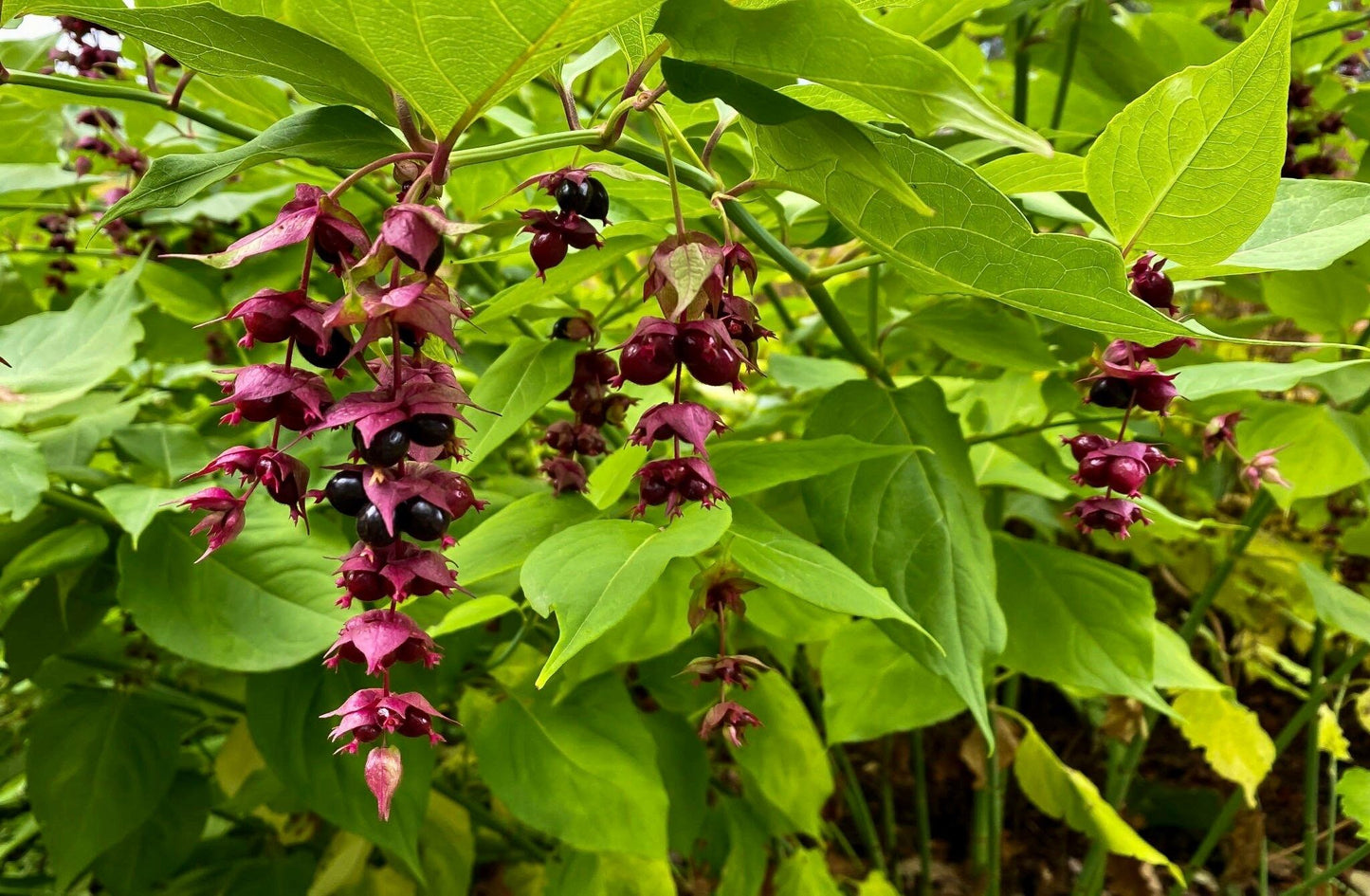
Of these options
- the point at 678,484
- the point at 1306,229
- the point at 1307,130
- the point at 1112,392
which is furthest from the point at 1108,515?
the point at 1307,130

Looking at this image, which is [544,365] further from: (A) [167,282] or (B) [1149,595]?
(A) [167,282]

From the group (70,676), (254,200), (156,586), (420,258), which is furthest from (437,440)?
(70,676)

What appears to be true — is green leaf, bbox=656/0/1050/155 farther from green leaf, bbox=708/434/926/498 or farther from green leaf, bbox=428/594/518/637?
green leaf, bbox=428/594/518/637

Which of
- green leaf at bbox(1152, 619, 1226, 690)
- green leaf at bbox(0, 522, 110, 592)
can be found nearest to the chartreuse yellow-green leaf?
green leaf at bbox(1152, 619, 1226, 690)

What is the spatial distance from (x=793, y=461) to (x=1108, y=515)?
0.22 metres

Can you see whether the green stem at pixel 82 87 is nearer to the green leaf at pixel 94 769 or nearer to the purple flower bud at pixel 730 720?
the purple flower bud at pixel 730 720

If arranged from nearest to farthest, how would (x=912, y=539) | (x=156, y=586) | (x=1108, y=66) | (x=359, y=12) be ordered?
(x=359, y=12) → (x=912, y=539) → (x=156, y=586) → (x=1108, y=66)

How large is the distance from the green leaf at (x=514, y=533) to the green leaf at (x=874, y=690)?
34cm

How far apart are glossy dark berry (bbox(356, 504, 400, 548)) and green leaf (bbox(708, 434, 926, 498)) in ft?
0.76

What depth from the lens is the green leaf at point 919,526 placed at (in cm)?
56

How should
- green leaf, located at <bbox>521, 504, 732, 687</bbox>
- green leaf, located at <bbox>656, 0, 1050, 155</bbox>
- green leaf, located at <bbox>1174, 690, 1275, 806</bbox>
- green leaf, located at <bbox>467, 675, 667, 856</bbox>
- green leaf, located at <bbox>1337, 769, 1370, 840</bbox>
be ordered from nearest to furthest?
green leaf, located at <bbox>656, 0, 1050, 155</bbox>, green leaf, located at <bbox>521, 504, 732, 687</bbox>, green leaf, located at <bbox>467, 675, 667, 856</bbox>, green leaf, located at <bbox>1337, 769, 1370, 840</bbox>, green leaf, located at <bbox>1174, 690, 1275, 806</bbox>

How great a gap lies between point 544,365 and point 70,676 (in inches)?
33.4

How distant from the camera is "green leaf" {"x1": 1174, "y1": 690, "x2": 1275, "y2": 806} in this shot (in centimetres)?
114

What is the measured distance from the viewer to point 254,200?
1.07 metres
